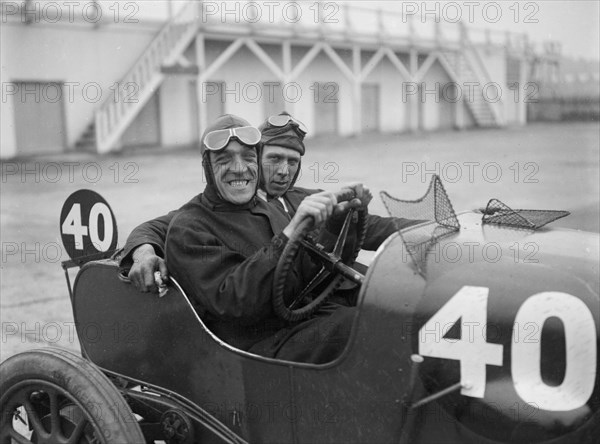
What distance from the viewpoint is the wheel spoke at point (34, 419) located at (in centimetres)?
296

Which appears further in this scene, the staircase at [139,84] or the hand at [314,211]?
the staircase at [139,84]

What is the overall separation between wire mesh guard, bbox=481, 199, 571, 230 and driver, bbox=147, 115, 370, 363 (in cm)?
49

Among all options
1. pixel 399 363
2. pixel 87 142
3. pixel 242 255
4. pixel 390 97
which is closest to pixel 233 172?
pixel 242 255

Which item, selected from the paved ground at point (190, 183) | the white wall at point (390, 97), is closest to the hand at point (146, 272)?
the paved ground at point (190, 183)

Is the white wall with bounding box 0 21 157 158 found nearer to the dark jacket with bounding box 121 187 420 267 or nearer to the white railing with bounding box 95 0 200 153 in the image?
the white railing with bounding box 95 0 200 153

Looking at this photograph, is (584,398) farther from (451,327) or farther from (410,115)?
(410,115)

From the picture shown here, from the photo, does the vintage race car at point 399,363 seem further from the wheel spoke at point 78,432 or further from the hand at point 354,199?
the hand at point 354,199

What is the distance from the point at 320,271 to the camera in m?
2.97

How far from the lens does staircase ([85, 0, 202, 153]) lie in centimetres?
2053

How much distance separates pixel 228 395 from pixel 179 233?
637 mm

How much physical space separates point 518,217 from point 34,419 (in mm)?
2087

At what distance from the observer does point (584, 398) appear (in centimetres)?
208

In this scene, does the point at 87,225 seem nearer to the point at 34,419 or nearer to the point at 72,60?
the point at 34,419

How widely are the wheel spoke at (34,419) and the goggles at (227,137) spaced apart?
1290 millimetres
